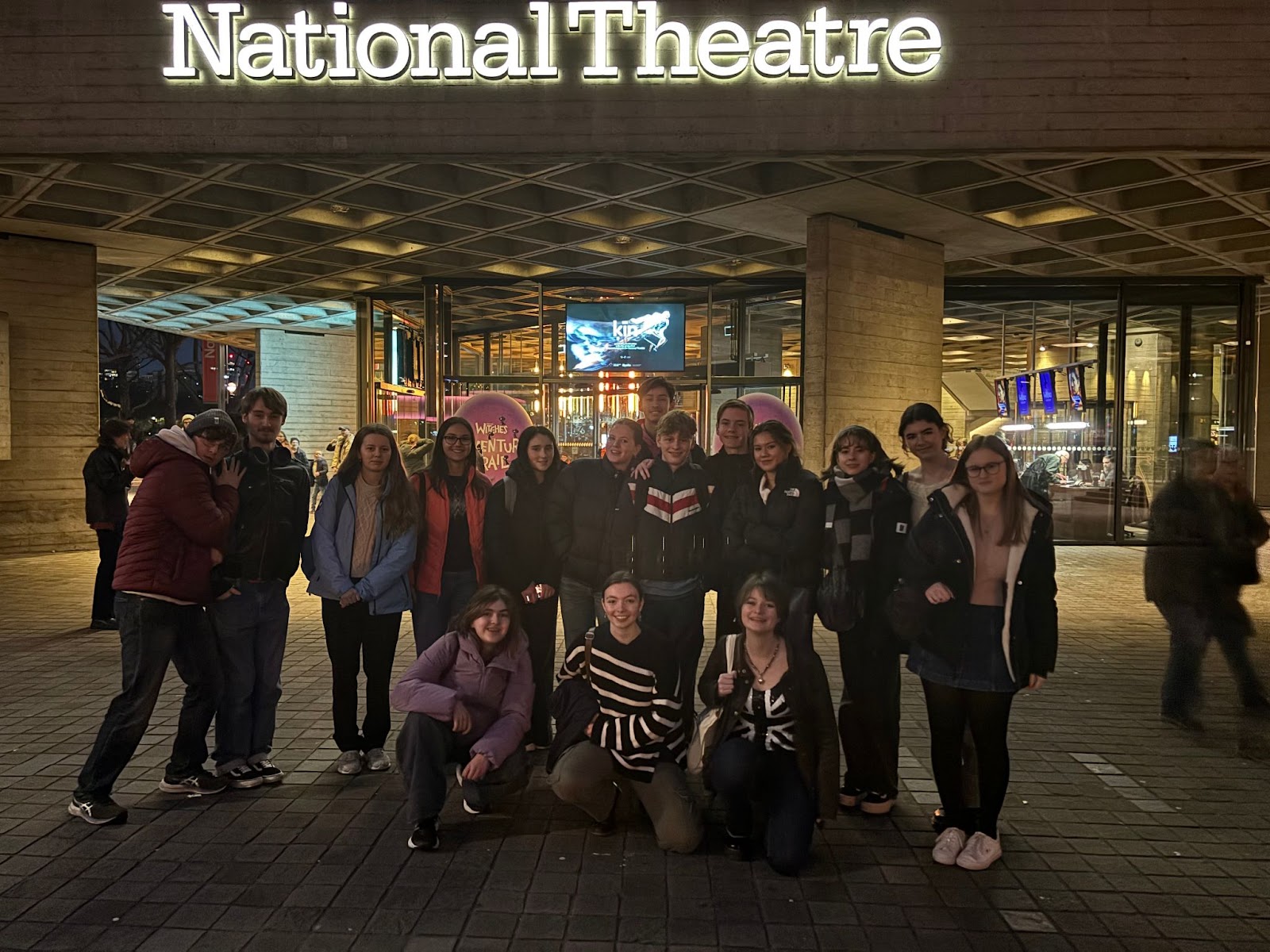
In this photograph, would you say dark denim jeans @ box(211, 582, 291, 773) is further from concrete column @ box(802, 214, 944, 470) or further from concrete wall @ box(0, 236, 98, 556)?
concrete wall @ box(0, 236, 98, 556)

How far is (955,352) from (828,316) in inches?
480

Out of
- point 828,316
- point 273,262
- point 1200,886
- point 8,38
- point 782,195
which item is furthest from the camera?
point 273,262

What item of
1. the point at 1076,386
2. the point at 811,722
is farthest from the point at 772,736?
the point at 1076,386

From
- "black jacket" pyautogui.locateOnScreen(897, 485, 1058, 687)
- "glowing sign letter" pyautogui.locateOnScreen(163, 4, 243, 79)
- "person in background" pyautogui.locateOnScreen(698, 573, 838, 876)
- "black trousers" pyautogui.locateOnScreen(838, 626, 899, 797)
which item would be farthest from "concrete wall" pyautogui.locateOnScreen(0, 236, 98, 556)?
"black jacket" pyautogui.locateOnScreen(897, 485, 1058, 687)

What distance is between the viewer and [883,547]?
3803 mm

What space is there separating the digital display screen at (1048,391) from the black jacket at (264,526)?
45.3ft

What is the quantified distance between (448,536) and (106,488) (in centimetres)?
493

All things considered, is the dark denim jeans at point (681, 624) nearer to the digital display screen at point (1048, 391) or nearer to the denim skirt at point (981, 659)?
the denim skirt at point (981, 659)

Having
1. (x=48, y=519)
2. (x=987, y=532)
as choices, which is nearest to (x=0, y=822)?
(x=987, y=532)

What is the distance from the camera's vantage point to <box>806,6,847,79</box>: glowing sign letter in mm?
7410

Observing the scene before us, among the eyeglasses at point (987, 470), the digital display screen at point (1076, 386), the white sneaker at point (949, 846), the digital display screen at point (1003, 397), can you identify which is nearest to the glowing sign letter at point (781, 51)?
the eyeglasses at point (987, 470)

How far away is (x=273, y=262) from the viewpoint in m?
13.3

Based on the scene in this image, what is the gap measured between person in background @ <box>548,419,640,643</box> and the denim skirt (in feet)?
5.67

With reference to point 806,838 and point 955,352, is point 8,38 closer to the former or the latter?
point 806,838
